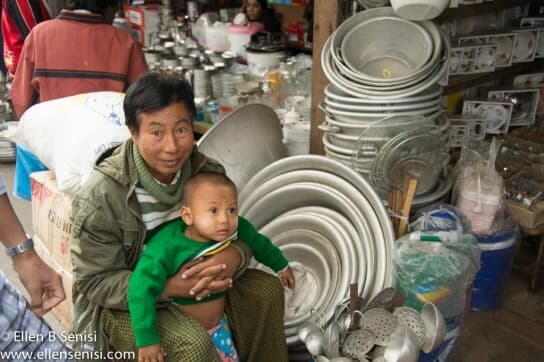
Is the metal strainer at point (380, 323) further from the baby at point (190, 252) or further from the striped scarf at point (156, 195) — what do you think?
the striped scarf at point (156, 195)

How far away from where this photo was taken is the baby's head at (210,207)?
4.51ft

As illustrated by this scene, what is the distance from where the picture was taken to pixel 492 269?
2.19m

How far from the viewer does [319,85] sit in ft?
7.63

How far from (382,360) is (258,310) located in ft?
1.34

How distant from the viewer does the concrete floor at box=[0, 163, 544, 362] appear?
6.85 ft

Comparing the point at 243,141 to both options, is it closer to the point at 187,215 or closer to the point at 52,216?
the point at 187,215

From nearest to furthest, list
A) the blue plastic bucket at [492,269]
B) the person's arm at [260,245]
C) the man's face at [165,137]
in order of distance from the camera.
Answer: the man's face at [165,137], the person's arm at [260,245], the blue plastic bucket at [492,269]

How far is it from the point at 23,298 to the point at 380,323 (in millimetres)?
1002

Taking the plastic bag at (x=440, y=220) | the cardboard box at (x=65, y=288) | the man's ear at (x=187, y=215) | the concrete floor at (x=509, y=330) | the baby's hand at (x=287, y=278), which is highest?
the man's ear at (x=187, y=215)

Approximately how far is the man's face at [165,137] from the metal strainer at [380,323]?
0.76 meters

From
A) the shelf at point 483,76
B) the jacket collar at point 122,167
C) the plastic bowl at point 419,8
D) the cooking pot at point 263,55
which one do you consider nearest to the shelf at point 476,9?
the shelf at point 483,76

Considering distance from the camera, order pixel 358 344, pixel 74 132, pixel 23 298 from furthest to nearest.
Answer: pixel 74 132, pixel 358 344, pixel 23 298

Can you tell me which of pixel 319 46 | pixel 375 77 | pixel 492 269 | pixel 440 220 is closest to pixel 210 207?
pixel 440 220

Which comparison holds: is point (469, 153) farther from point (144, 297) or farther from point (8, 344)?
point (8, 344)
